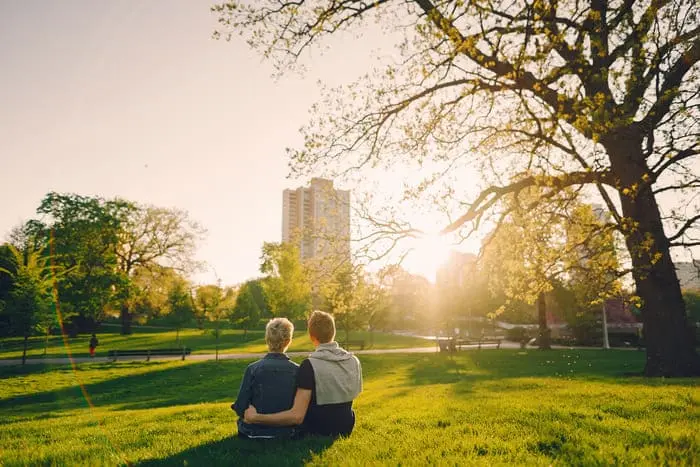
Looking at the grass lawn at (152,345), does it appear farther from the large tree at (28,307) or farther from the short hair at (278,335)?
the short hair at (278,335)

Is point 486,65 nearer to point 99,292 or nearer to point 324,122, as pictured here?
point 324,122

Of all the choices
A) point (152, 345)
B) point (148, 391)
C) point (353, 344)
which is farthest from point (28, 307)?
point (353, 344)

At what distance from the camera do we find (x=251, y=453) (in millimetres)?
4391

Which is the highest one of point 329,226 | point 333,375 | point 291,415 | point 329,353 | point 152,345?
point 329,226

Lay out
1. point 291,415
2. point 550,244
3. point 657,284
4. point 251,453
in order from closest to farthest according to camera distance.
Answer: point 251,453, point 291,415, point 657,284, point 550,244

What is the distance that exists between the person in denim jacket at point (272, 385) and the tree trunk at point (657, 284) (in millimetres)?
10447

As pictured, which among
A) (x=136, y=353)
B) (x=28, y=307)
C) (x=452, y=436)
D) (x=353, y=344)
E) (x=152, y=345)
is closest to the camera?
→ (x=452, y=436)

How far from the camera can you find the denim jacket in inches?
186

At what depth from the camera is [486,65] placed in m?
10.5

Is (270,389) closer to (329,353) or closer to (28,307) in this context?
(329,353)

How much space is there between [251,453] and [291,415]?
52 cm

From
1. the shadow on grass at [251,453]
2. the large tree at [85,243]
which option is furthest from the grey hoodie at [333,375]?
the large tree at [85,243]

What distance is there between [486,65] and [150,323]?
69738mm

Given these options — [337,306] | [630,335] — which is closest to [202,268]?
[337,306]
